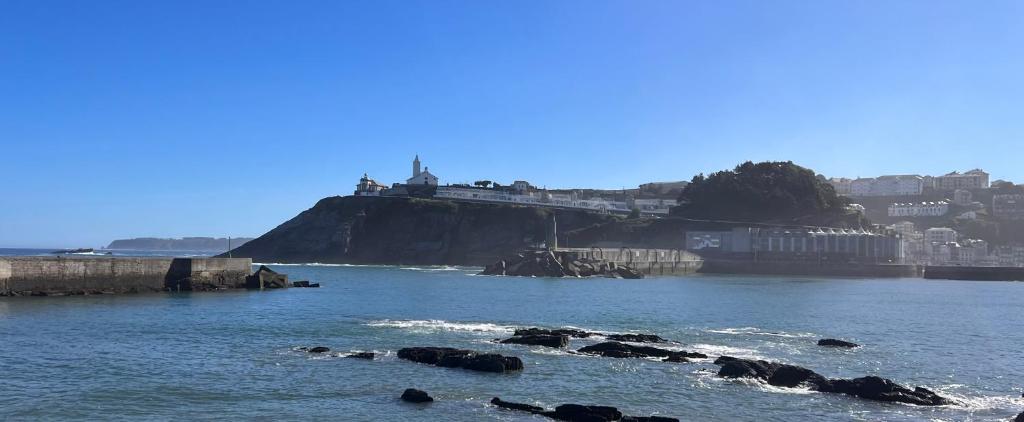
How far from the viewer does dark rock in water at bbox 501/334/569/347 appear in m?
31.0

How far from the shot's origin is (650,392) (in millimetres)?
22172

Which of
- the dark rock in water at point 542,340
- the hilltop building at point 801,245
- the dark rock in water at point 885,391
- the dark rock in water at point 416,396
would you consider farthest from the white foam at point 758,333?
the hilltop building at point 801,245

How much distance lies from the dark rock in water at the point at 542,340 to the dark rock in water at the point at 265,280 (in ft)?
126

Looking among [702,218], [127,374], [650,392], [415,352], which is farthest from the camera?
[702,218]

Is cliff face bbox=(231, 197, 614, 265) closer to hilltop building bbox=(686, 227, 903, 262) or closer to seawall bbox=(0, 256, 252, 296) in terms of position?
hilltop building bbox=(686, 227, 903, 262)

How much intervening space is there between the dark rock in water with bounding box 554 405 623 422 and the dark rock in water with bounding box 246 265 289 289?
1989 inches

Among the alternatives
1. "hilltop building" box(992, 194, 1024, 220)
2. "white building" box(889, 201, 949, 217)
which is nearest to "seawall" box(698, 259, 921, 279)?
"hilltop building" box(992, 194, 1024, 220)

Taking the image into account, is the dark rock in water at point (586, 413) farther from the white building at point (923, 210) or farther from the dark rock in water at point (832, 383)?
the white building at point (923, 210)

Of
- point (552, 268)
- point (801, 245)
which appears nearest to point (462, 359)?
point (552, 268)

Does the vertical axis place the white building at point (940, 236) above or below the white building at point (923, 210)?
below

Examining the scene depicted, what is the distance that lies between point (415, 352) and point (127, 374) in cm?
948

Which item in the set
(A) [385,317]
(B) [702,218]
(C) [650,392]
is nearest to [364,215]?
(B) [702,218]

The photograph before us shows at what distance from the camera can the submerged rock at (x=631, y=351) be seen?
2838cm

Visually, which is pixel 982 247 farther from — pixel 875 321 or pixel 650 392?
pixel 650 392
